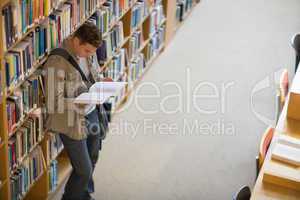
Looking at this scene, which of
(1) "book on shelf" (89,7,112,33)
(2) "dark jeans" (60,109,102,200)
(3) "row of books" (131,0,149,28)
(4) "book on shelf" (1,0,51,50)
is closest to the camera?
(4) "book on shelf" (1,0,51,50)

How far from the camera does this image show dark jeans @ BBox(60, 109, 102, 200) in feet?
14.2

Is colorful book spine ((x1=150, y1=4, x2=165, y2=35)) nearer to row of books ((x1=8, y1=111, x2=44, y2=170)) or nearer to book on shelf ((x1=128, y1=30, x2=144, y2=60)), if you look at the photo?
book on shelf ((x1=128, y1=30, x2=144, y2=60))

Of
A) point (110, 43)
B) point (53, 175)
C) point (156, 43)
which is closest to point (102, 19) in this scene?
point (110, 43)

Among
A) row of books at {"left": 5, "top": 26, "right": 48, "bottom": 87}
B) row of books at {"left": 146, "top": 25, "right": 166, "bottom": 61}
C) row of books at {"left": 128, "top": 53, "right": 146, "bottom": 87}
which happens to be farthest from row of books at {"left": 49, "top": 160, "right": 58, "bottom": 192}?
row of books at {"left": 146, "top": 25, "right": 166, "bottom": 61}

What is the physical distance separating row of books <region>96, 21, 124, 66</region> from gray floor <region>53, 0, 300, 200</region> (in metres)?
0.68

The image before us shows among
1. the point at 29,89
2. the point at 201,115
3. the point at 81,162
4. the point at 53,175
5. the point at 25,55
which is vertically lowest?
the point at 53,175

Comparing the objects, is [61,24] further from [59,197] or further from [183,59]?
[183,59]

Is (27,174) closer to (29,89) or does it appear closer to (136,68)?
(29,89)

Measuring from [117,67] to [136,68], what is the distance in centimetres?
56

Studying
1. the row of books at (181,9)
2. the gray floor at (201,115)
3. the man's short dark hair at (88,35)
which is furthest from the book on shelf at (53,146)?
the row of books at (181,9)

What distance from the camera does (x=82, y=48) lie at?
4.09 m

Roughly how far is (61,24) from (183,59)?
2685 millimetres

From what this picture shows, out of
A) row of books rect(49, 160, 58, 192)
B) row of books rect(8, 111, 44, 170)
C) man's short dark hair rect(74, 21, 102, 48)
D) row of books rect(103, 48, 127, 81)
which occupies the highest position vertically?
man's short dark hair rect(74, 21, 102, 48)

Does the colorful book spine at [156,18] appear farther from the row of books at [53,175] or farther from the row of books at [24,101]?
the row of books at [24,101]
